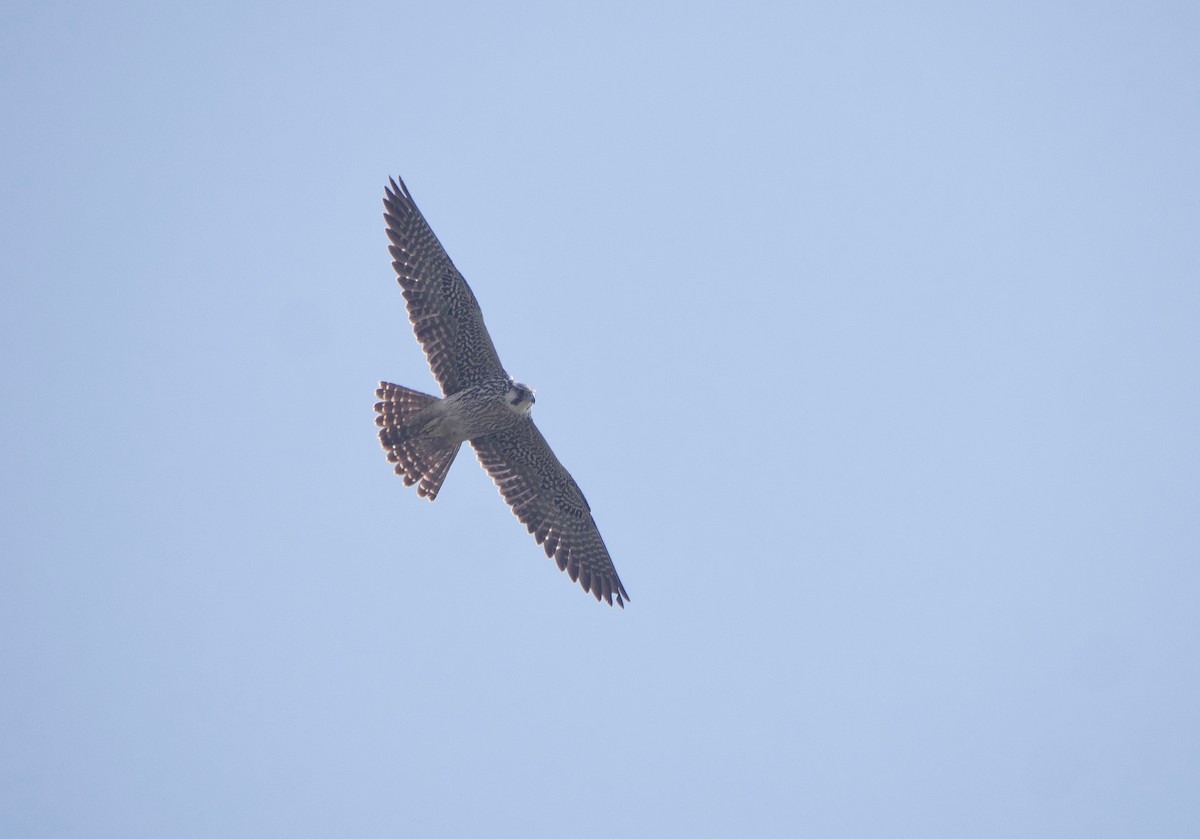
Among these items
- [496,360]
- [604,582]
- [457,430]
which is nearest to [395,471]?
[457,430]

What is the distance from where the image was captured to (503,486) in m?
13.8

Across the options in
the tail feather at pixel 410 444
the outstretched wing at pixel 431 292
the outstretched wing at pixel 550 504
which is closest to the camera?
the outstretched wing at pixel 431 292

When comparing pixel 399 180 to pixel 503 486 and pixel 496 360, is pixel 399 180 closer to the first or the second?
pixel 496 360

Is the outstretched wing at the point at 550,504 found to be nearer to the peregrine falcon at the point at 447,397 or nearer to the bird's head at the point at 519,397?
the peregrine falcon at the point at 447,397

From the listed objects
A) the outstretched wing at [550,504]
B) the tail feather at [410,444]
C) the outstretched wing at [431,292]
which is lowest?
the tail feather at [410,444]

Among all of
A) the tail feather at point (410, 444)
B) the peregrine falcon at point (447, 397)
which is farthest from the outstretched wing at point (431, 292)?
the tail feather at point (410, 444)

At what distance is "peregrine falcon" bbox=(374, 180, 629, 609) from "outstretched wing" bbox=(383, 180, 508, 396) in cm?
1

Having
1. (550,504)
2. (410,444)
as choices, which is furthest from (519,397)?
(550,504)

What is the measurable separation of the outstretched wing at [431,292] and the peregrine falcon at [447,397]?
0.01 meters

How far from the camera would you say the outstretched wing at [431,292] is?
41.3 feet

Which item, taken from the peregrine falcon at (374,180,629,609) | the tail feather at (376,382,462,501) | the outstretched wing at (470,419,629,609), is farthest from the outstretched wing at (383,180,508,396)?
the outstretched wing at (470,419,629,609)

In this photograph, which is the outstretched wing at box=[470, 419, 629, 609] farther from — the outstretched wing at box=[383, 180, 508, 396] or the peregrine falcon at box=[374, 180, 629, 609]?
the outstretched wing at box=[383, 180, 508, 396]

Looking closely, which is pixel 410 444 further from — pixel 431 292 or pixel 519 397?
pixel 431 292

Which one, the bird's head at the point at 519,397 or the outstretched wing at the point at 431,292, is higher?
the outstretched wing at the point at 431,292
